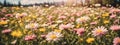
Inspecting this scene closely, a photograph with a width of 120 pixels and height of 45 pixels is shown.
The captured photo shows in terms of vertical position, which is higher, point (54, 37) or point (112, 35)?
point (54, 37)

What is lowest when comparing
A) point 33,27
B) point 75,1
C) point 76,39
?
point 75,1

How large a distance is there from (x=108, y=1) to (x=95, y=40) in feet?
48.8

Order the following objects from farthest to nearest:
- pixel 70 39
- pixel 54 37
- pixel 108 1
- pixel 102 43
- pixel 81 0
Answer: pixel 81 0, pixel 108 1, pixel 70 39, pixel 102 43, pixel 54 37

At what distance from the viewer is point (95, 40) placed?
146 inches

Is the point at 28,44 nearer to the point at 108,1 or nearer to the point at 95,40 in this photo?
the point at 95,40

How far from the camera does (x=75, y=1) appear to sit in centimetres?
1988

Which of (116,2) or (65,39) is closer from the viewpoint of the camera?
(65,39)

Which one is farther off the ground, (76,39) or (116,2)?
(76,39)

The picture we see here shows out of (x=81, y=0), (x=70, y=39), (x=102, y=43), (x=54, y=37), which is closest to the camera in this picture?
(x=54, y=37)

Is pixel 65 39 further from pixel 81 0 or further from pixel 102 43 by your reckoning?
pixel 81 0

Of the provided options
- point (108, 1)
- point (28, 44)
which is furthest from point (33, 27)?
point (108, 1)

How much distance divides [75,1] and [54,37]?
1677 cm

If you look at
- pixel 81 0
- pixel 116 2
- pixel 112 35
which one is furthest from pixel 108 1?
pixel 112 35

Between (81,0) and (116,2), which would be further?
(81,0)
